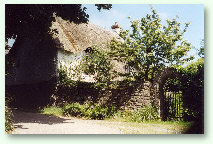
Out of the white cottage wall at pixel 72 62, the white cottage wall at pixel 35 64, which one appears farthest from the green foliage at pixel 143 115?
the white cottage wall at pixel 35 64

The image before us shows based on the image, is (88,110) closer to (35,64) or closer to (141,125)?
(141,125)

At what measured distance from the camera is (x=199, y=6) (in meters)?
6.09

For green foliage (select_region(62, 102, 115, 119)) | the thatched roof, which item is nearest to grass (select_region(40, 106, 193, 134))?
green foliage (select_region(62, 102, 115, 119))

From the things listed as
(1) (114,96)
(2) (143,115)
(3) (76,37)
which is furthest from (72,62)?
(2) (143,115)

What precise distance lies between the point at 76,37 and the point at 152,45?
5.08m

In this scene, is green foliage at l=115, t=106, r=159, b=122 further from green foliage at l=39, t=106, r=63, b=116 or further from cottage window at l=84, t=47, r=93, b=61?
cottage window at l=84, t=47, r=93, b=61

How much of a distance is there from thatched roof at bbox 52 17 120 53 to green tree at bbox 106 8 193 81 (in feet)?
6.48

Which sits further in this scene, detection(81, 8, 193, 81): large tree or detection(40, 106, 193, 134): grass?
detection(81, 8, 193, 81): large tree

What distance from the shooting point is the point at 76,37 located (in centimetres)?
1246

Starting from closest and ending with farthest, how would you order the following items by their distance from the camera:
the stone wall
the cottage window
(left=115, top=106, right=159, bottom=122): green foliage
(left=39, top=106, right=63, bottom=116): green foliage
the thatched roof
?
(left=115, top=106, right=159, bottom=122): green foliage < the stone wall < (left=39, top=106, right=63, bottom=116): green foliage < the cottage window < the thatched roof

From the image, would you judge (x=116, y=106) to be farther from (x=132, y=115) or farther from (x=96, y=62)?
(x=96, y=62)

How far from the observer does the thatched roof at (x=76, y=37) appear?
11.5 metres

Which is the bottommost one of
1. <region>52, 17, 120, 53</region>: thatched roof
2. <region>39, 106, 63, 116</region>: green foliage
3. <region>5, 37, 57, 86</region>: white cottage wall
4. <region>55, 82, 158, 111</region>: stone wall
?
<region>39, 106, 63, 116</region>: green foliage

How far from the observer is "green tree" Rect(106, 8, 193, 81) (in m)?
8.90
